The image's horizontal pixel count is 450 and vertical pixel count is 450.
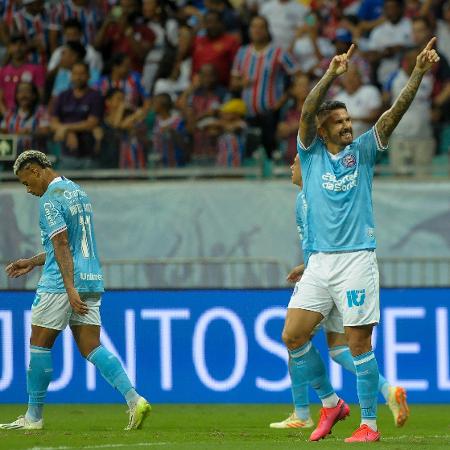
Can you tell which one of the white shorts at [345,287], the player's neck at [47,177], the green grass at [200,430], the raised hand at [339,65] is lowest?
the green grass at [200,430]

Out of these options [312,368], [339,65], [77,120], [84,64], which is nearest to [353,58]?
[84,64]

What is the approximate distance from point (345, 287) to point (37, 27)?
32.9ft

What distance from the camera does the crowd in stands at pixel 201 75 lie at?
48.0 ft

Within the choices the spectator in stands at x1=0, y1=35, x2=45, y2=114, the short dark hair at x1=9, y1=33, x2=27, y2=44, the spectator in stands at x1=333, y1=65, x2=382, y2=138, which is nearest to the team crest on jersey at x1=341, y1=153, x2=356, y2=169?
the spectator in stands at x1=333, y1=65, x2=382, y2=138

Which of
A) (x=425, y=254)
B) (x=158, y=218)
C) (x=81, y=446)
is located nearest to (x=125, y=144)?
(x=158, y=218)

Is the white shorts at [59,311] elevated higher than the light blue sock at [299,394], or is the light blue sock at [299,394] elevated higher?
the white shorts at [59,311]

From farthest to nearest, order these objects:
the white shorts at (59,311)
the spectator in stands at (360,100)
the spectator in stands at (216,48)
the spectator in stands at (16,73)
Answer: the spectator in stands at (216,48)
the spectator in stands at (16,73)
the spectator in stands at (360,100)
the white shorts at (59,311)

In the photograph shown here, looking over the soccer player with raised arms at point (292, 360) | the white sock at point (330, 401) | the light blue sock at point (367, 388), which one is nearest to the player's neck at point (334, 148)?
the soccer player with raised arms at point (292, 360)

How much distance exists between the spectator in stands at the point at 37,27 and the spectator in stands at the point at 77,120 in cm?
157

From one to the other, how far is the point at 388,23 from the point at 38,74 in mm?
4535

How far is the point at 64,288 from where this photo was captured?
373 inches

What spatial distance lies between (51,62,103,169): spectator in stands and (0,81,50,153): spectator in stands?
174mm

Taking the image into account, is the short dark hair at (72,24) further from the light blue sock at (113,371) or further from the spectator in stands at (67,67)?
the light blue sock at (113,371)

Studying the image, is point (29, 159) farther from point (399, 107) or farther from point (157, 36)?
point (157, 36)
